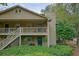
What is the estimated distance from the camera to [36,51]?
25.2m

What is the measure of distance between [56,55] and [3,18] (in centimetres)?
118

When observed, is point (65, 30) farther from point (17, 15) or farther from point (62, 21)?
point (17, 15)

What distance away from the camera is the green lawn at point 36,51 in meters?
25.2

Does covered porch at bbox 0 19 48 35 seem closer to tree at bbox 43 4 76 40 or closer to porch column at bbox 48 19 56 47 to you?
porch column at bbox 48 19 56 47

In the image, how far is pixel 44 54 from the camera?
25.2m

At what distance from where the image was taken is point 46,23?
2531 centimetres

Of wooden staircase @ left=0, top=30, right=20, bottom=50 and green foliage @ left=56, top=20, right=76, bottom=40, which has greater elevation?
green foliage @ left=56, top=20, right=76, bottom=40

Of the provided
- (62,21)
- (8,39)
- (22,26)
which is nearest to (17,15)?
(22,26)

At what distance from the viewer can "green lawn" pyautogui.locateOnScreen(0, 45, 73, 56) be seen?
25234 mm

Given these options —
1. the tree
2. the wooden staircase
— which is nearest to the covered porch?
the wooden staircase

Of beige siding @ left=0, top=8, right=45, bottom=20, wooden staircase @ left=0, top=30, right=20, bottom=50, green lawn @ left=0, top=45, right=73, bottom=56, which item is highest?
beige siding @ left=0, top=8, right=45, bottom=20

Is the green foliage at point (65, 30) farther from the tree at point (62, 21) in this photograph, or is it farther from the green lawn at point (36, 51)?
the green lawn at point (36, 51)

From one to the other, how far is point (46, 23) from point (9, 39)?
0.73 metres

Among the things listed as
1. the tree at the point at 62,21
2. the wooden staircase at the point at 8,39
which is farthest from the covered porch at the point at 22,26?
the tree at the point at 62,21
